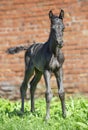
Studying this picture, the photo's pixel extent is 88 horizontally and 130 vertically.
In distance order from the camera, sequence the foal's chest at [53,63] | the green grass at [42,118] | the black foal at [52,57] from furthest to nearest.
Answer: the foal's chest at [53,63], the black foal at [52,57], the green grass at [42,118]

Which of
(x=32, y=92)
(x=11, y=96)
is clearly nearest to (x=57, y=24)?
(x=32, y=92)

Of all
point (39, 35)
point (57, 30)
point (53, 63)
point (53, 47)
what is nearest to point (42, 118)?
point (53, 63)

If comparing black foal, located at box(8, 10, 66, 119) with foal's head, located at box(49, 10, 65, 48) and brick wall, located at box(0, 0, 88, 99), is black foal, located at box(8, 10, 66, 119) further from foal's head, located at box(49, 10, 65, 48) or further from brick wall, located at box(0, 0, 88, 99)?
brick wall, located at box(0, 0, 88, 99)

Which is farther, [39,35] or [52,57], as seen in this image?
[39,35]

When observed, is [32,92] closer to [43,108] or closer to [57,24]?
[43,108]

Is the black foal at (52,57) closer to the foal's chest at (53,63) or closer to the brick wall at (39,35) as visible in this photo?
the foal's chest at (53,63)

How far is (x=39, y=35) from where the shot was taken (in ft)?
35.1

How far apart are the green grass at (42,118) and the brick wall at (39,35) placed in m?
0.84

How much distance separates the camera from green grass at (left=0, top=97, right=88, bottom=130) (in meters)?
7.02

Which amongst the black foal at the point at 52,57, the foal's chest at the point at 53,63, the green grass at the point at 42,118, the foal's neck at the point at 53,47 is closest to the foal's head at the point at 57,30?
the black foal at the point at 52,57

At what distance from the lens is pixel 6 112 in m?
8.83

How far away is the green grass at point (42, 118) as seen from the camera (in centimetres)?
702

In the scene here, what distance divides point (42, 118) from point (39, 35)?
328 centimetres

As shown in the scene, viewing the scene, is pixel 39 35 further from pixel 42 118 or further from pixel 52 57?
pixel 42 118
